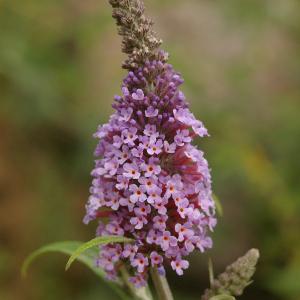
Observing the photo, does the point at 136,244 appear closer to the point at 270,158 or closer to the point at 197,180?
the point at 197,180

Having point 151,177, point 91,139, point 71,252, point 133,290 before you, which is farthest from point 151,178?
point 91,139

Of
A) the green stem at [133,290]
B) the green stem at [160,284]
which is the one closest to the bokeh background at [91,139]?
the green stem at [133,290]

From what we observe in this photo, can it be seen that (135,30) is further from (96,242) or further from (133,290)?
(133,290)

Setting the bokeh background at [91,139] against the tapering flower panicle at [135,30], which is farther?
the bokeh background at [91,139]

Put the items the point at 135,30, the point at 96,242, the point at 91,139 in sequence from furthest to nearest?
the point at 91,139, the point at 135,30, the point at 96,242

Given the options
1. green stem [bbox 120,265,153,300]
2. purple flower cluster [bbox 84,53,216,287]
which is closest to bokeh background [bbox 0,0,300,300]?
green stem [bbox 120,265,153,300]

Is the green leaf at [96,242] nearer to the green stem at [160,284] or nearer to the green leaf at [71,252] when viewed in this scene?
the green stem at [160,284]

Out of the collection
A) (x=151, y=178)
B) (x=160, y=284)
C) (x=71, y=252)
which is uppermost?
(x=71, y=252)

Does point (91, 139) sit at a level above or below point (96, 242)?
above
